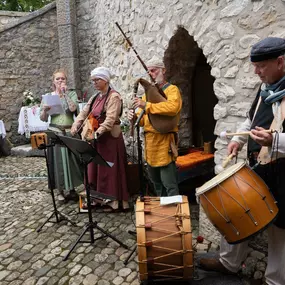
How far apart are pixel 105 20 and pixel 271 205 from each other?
5.00 metres

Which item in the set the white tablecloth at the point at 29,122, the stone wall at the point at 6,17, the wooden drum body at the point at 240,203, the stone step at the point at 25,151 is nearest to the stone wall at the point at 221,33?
the wooden drum body at the point at 240,203

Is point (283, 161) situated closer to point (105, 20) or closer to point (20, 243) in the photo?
point (20, 243)

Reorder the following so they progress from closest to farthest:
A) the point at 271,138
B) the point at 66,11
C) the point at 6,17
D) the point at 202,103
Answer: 1. the point at 271,138
2. the point at 202,103
3. the point at 66,11
4. the point at 6,17

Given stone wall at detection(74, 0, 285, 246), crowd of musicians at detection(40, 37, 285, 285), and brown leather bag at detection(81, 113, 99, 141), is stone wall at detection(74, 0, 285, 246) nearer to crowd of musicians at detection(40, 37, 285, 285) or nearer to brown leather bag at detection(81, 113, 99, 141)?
crowd of musicians at detection(40, 37, 285, 285)

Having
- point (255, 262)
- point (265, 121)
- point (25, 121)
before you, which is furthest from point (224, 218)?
point (25, 121)

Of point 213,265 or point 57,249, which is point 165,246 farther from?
point 57,249

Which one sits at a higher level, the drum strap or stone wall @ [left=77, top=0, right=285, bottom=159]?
stone wall @ [left=77, top=0, right=285, bottom=159]

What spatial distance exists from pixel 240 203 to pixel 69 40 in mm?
6404

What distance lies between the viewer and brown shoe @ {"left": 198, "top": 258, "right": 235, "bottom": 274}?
2.33 m

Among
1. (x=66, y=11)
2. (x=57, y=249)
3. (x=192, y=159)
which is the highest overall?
(x=66, y=11)

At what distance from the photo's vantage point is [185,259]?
2018 mm

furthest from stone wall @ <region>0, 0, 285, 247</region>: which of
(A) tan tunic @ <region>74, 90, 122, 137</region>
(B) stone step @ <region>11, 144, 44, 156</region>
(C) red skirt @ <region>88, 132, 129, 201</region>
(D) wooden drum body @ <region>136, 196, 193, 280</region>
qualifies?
(C) red skirt @ <region>88, 132, 129, 201</region>

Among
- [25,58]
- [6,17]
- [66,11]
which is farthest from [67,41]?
[6,17]

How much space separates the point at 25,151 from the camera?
7.02m
